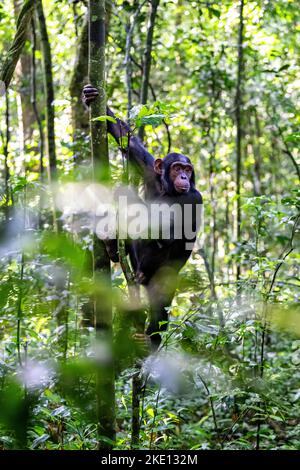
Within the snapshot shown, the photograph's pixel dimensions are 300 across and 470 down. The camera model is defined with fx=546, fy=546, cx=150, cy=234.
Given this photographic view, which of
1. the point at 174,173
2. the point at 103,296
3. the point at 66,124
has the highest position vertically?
the point at 66,124

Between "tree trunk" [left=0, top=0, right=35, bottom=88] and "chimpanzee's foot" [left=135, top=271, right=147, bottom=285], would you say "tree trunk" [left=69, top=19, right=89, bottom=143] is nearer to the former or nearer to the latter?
"chimpanzee's foot" [left=135, top=271, right=147, bottom=285]

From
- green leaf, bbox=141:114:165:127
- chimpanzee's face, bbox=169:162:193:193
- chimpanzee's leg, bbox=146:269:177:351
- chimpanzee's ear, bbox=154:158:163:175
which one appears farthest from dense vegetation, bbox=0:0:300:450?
chimpanzee's face, bbox=169:162:193:193

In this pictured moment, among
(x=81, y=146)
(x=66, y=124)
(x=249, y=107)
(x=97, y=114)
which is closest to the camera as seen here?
(x=97, y=114)

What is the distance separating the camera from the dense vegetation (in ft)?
2.71

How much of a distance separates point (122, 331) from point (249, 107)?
6.27 meters

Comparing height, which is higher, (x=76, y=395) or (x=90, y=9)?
(x=90, y=9)

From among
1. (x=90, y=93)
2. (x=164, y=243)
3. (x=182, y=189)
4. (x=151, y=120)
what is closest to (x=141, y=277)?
(x=164, y=243)

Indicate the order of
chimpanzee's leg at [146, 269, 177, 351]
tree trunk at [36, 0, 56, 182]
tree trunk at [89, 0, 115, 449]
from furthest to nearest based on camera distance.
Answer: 1. tree trunk at [36, 0, 56, 182]
2. chimpanzee's leg at [146, 269, 177, 351]
3. tree trunk at [89, 0, 115, 449]

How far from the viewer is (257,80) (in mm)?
7402

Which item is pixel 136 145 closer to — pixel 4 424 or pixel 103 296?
pixel 103 296

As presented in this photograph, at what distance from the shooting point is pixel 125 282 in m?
Answer: 4.08

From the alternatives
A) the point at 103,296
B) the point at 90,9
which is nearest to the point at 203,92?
the point at 90,9

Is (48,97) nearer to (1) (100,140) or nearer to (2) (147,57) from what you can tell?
(2) (147,57)

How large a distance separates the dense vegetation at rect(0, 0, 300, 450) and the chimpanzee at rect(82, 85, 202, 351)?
16cm
